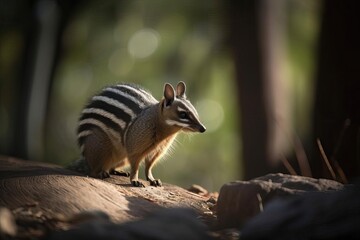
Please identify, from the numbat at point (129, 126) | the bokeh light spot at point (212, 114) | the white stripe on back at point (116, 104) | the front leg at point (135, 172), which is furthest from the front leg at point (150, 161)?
the bokeh light spot at point (212, 114)

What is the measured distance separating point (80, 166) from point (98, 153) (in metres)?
0.46

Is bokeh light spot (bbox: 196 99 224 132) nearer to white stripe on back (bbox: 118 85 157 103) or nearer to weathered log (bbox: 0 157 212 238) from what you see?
white stripe on back (bbox: 118 85 157 103)

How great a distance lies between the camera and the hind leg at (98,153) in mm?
7496

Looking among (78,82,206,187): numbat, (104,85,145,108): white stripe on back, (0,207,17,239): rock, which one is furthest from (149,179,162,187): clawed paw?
(0,207,17,239): rock

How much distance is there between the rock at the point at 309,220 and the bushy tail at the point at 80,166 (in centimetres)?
356

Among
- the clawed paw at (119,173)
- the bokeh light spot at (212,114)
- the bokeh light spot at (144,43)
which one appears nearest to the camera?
the clawed paw at (119,173)

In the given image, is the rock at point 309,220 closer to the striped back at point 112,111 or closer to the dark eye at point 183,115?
the dark eye at point 183,115

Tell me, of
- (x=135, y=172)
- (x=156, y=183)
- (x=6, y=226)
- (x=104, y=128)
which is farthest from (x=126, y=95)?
(x=6, y=226)

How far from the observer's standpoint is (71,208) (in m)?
5.16

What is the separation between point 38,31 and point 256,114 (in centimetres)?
524

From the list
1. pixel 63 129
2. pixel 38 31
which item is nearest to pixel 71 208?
pixel 38 31

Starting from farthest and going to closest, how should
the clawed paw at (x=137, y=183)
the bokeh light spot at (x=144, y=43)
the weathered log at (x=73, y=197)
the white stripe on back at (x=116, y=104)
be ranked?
the bokeh light spot at (x=144, y=43) < the white stripe on back at (x=116, y=104) < the clawed paw at (x=137, y=183) < the weathered log at (x=73, y=197)

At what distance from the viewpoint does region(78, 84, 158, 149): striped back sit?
298 inches

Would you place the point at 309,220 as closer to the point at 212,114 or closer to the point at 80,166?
the point at 80,166
